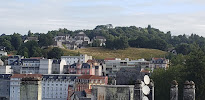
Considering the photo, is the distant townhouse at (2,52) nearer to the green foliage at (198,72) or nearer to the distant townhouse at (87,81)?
the distant townhouse at (87,81)

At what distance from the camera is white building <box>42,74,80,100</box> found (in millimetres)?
101075

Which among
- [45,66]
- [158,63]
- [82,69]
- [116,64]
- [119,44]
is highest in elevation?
[119,44]

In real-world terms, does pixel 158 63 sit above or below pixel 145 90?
below

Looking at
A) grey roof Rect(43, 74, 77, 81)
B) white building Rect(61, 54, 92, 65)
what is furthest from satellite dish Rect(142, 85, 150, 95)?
white building Rect(61, 54, 92, 65)

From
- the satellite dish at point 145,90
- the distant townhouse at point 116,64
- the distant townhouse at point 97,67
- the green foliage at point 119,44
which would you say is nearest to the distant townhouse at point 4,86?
the distant townhouse at point 97,67

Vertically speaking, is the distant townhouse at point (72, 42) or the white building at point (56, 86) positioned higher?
the distant townhouse at point (72, 42)

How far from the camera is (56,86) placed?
102 metres

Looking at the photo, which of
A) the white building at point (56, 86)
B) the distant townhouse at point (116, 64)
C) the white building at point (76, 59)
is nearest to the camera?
the white building at point (56, 86)

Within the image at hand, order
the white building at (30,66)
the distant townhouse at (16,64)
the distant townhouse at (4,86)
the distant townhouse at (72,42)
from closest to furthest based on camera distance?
the distant townhouse at (4,86), the white building at (30,66), the distant townhouse at (16,64), the distant townhouse at (72,42)

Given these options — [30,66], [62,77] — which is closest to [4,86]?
[62,77]

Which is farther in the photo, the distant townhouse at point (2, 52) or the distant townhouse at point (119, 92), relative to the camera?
the distant townhouse at point (2, 52)

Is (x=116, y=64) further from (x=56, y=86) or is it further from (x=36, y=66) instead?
(x=56, y=86)

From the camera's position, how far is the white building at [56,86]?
10107 centimetres

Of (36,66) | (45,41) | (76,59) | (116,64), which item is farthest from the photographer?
(45,41)
